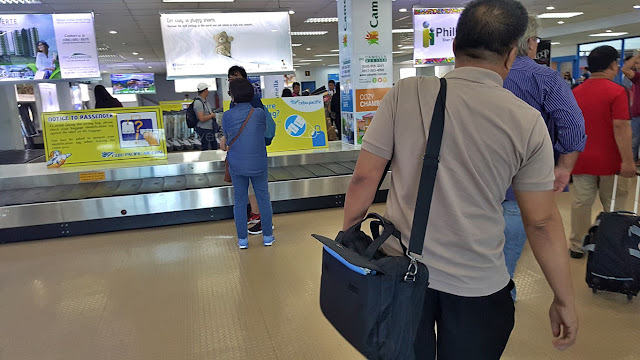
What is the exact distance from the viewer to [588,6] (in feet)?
41.3

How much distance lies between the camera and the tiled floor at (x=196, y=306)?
9.19 feet

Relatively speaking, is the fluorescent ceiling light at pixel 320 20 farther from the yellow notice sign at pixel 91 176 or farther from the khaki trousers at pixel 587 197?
the khaki trousers at pixel 587 197

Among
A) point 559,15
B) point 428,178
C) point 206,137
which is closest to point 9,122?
point 206,137

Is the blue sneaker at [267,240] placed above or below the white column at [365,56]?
below

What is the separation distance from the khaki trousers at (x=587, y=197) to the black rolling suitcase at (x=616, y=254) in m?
0.54

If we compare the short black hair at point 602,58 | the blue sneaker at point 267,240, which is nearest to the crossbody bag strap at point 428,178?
the short black hair at point 602,58

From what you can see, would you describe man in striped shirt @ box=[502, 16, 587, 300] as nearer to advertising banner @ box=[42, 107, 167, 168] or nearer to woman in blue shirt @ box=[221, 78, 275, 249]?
woman in blue shirt @ box=[221, 78, 275, 249]

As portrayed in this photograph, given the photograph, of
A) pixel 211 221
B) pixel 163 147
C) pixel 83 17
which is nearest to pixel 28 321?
pixel 211 221

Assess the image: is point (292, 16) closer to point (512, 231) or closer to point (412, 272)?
point (512, 231)

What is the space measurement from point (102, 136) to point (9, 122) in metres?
9.67

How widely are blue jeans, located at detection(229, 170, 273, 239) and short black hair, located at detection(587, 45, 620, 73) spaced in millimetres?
2988

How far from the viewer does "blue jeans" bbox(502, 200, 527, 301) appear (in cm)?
247

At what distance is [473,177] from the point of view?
1208 millimetres

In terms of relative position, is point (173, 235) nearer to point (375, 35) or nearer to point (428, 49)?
point (375, 35)
